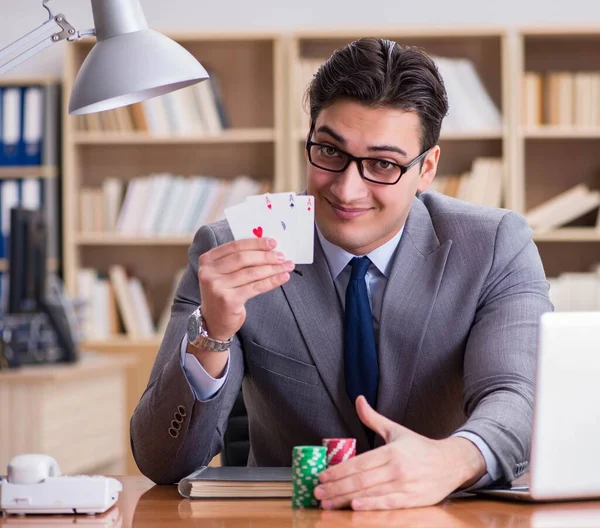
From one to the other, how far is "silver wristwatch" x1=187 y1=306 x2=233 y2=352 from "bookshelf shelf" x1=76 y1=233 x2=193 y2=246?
2.73m

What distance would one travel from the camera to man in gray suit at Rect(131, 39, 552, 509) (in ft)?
5.43

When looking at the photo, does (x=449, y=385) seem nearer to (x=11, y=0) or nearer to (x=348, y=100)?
(x=348, y=100)

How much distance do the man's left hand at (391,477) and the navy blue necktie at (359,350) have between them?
0.42m

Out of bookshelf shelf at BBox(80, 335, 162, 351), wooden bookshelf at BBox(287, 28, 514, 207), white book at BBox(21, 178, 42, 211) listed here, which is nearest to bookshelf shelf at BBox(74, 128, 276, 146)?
wooden bookshelf at BBox(287, 28, 514, 207)

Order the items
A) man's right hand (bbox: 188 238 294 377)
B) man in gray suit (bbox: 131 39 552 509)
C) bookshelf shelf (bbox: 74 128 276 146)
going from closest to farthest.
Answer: man's right hand (bbox: 188 238 294 377) < man in gray suit (bbox: 131 39 552 509) < bookshelf shelf (bbox: 74 128 276 146)

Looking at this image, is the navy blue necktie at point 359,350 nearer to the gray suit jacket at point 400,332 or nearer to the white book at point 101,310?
the gray suit jacket at point 400,332

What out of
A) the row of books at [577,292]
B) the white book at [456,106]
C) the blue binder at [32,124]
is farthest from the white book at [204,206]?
the row of books at [577,292]

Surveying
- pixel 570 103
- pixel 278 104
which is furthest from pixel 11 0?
pixel 570 103

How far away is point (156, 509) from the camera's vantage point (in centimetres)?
139

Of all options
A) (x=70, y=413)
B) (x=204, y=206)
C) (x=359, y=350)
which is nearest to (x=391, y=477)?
Result: (x=359, y=350)

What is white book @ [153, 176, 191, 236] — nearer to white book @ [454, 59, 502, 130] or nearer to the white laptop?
white book @ [454, 59, 502, 130]

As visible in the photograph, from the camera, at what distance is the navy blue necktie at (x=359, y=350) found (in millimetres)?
1797

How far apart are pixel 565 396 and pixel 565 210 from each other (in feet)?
9.82

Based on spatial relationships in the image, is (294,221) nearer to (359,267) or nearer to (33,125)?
(359,267)
